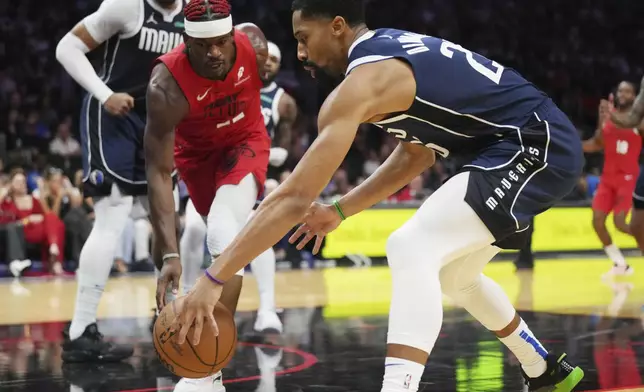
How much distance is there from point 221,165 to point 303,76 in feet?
45.3

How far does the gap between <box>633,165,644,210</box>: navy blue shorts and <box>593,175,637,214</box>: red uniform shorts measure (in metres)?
2.34

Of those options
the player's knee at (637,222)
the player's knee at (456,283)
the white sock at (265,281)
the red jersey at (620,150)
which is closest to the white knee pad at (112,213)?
the white sock at (265,281)

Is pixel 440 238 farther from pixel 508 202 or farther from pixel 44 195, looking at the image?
pixel 44 195

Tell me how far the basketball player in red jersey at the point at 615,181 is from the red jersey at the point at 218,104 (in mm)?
7022

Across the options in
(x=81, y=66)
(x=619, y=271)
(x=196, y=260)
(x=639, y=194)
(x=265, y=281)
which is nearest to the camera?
(x=81, y=66)

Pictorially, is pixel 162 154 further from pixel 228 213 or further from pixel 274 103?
pixel 274 103

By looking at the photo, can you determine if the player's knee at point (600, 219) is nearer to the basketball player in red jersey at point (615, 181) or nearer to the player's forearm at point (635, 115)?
the basketball player in red jersey at point (615, 181)

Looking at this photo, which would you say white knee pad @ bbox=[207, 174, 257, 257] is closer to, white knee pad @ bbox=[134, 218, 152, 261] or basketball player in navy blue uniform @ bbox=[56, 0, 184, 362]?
basketball player in navy blue uniform @ bbox=[56, 0, 184, 362]

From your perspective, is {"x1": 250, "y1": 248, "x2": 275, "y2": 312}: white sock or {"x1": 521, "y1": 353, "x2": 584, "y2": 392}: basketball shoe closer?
{"x1": 521, "y1": 353, "x2": 584, "y2": 392}: basketball shoe

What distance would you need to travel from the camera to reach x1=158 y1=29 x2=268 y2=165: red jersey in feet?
15.9

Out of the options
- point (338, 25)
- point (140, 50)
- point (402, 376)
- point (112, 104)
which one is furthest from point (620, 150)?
point (402, 376)

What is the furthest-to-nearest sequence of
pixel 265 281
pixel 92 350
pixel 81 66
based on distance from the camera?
pixel 265 281 → pixel 81 66 → pixel 92 350

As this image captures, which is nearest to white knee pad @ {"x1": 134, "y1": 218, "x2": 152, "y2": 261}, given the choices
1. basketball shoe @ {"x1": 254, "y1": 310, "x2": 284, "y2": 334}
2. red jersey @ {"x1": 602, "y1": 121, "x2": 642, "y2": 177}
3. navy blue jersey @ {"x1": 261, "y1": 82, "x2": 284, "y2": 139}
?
navy blue jersey @ {"x1": 261, "y1": 82, "x2": 284, "y2": 139}

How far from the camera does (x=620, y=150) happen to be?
1174 centimetres
